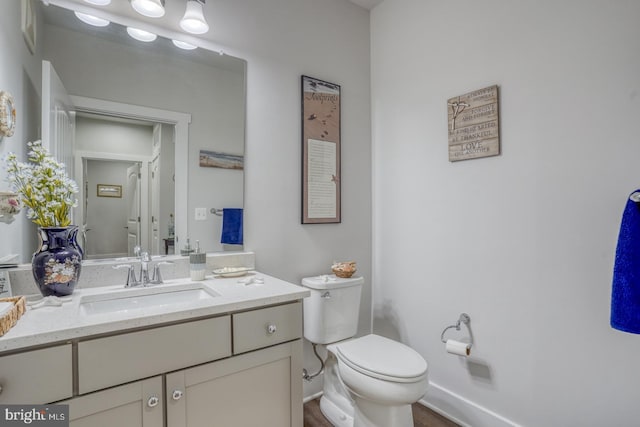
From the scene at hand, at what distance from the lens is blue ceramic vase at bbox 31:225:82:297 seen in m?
1.17

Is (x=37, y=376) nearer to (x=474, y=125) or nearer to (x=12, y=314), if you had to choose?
(x=12, y=314)

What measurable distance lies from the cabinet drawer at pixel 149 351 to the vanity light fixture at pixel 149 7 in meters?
1.41

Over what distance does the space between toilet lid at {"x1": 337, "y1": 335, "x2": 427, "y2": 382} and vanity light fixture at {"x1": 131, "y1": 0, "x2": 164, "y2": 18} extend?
72.4 inches

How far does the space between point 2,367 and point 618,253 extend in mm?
1953

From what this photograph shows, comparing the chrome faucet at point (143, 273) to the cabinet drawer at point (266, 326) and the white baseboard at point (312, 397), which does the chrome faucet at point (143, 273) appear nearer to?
the cabinet drawer at point (266, 326)

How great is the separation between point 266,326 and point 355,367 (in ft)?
1.70

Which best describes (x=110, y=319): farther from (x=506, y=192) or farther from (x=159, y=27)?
(x=506, y=192)

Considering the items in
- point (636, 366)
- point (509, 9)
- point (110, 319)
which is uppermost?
point (509, 9)

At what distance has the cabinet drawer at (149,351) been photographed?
3.14ft

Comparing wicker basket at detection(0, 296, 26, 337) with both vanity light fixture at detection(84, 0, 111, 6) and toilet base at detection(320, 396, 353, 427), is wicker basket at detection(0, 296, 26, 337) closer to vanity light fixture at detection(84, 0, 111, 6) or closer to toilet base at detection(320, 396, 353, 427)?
vanity light fixture at detection(84, 0, 111, 6)

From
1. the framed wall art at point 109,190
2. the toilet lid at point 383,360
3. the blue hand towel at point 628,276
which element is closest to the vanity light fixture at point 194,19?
the framed wall art at point 109,190

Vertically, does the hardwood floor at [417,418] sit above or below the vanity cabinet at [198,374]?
below

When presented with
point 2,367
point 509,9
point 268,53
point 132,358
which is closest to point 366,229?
point 268,53

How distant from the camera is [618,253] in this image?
3.97ft
